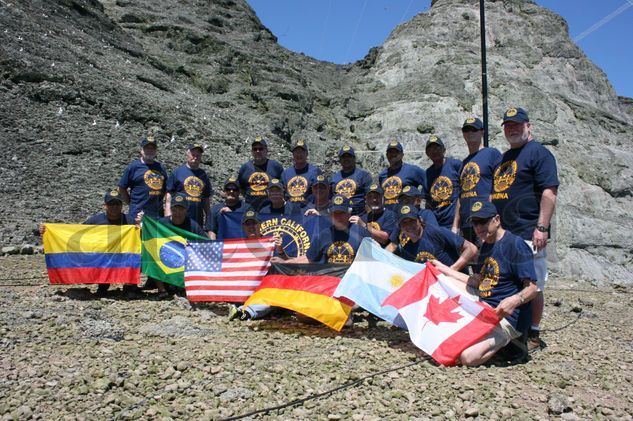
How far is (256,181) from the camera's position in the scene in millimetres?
8227

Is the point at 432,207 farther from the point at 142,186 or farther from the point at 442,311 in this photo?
the point at 142,186

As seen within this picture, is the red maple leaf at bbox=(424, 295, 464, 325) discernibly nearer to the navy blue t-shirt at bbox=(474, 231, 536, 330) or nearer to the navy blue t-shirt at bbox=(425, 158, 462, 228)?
the navy blue t-shirt at bbox=(474, 231, 536, 330)

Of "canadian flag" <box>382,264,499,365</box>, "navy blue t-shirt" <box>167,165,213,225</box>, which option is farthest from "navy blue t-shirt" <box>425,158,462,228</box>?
"navy blue t-shirt" <box>167,165,213,225</box>

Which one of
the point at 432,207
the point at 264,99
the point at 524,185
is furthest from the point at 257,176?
the point at 264,99

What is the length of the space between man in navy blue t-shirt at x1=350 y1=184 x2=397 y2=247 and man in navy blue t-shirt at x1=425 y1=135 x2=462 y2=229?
27.4 inches

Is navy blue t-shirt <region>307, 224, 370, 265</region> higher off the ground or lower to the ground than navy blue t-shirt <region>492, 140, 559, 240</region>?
lower

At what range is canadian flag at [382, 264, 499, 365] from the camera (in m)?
4.75

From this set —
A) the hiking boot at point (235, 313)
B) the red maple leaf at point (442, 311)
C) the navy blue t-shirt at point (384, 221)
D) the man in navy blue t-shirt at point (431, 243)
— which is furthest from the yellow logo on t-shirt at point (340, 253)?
the red maple leaf at point (442, 311)

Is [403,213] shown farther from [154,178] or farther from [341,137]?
[341,137]

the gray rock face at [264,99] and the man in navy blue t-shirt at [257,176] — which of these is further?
the gray rock face at [264,99]

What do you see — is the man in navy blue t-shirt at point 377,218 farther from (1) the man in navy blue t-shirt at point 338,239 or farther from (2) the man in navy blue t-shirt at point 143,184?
(2) the man in navy blue t-shirt at point 143,184

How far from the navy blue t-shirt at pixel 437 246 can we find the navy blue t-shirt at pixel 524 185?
615mm

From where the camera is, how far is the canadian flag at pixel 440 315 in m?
4.75

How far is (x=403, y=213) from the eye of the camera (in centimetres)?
579
